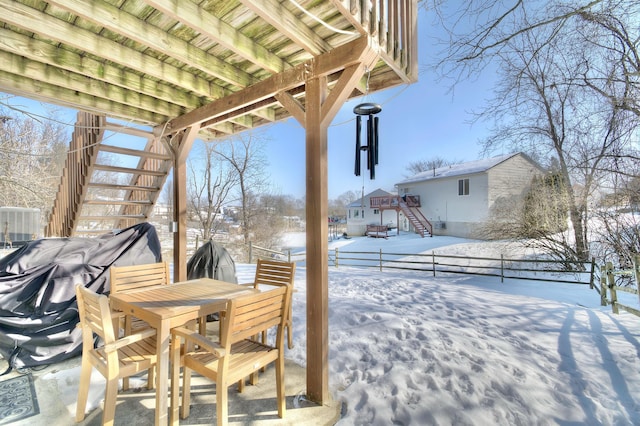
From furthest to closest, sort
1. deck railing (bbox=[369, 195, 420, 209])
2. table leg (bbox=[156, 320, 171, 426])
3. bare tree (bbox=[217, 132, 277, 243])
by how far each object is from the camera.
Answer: deck railing (bbox=[369, 195, 420, 209])
bare tree (bbox=[217, 132, 277, 243])
table leg (bbox=[156, 320, 171, 426])

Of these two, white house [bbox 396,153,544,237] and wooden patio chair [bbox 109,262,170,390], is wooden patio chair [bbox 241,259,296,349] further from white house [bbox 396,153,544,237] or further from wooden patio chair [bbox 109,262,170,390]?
white house [bbox 396,153,544,237]

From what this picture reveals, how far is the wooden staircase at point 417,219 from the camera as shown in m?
18.8

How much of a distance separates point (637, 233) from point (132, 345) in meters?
8.95

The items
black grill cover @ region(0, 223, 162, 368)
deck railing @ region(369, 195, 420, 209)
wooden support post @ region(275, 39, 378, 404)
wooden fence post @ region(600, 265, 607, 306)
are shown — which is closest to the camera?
wooden support post @ region(275, 39, 378, 404)

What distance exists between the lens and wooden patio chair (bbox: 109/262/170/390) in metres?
2.40

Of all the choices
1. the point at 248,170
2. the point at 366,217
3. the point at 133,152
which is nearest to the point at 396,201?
the point at 366,217

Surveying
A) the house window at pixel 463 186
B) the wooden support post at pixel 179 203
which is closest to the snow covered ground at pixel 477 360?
the wooden support post at pixel 179 203

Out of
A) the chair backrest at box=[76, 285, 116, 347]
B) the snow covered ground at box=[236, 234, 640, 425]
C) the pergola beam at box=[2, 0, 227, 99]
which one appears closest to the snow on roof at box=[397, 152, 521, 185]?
the snow covered ground at box=[236, 234, 640, 425]

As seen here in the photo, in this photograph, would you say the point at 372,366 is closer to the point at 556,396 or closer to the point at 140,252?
the point at 556,396

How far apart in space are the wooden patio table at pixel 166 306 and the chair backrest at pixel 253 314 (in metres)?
0.36

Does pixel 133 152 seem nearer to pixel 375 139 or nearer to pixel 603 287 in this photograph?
pixel 375 139

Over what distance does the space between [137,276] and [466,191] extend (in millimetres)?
17735

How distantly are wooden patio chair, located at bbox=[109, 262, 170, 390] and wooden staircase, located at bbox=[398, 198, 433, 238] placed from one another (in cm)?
1792

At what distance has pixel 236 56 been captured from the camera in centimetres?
253
